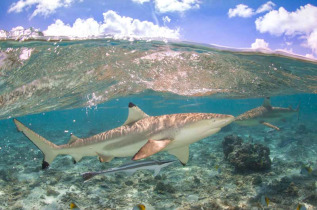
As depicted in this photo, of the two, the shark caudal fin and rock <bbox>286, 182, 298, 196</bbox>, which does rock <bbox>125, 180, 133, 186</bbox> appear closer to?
the shark caudal fin

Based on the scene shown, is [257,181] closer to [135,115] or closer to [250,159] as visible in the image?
[250,159]

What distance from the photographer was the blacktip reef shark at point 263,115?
11.4 m

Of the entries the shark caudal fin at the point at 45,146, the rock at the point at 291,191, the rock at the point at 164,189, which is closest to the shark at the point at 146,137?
the shark caudal fin at the point at 45,146

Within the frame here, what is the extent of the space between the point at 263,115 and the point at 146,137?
10178 millimetres

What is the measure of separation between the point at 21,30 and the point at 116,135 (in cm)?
655

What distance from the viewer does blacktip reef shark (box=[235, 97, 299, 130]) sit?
11422 mm

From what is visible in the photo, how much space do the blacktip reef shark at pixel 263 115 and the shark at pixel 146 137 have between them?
7675 millimetres

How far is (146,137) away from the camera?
177 inches

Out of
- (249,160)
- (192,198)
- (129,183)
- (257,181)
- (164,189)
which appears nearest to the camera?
(192,198)

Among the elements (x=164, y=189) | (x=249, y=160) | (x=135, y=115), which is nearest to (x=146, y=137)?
(x=135, y=115)

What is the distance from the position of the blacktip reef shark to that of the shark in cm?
767

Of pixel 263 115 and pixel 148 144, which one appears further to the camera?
pixel 263 115

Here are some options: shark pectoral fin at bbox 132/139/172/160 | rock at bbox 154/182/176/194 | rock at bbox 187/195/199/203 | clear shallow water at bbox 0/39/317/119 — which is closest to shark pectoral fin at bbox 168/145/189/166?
shark pectoral fin at bbox 132/139/172/160

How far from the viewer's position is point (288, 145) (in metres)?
16.6
